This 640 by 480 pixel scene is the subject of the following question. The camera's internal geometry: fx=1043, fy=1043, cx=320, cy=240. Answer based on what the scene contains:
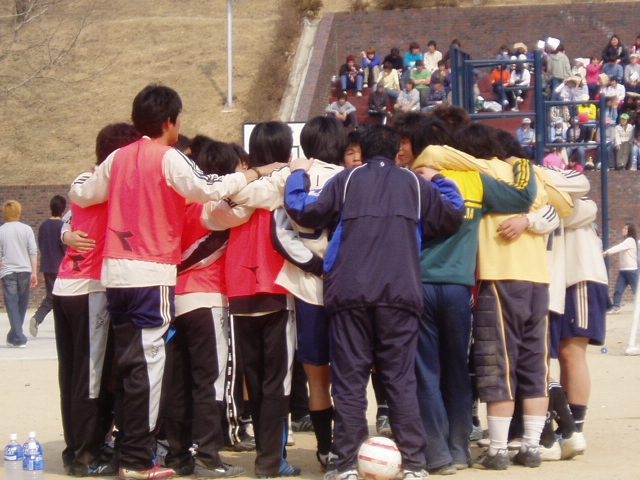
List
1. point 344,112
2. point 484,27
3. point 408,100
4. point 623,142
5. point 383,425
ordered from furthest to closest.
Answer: point 484,27
point 408,100
point 344,112
point 623,142
point 383,425

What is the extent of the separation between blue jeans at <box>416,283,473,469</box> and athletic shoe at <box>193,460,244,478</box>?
1.17 metres

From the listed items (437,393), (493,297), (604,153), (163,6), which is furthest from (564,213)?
(163,6)

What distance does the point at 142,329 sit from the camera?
5930 mm

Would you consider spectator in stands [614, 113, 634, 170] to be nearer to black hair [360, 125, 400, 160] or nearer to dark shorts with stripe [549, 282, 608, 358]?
dark shorts with stripe [549, 282, 608, 358]

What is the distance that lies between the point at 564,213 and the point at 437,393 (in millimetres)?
1523

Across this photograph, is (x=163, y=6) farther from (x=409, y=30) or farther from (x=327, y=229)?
(x=327, y=229)

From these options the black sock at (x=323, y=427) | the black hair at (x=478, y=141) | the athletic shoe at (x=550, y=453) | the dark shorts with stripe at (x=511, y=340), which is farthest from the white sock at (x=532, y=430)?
the black hair at (x=478, y=141)

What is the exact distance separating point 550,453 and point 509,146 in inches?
79.1

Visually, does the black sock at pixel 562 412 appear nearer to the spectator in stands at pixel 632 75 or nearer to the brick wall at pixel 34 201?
the brick wall at pixel 34 201

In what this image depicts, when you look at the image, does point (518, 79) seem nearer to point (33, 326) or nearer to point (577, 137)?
point (577, 137)

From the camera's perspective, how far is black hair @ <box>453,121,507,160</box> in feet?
21.9

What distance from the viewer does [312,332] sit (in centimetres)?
612

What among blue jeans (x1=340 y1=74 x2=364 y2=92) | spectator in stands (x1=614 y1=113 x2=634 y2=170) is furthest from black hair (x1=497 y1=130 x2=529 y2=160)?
blue jeans (x1=340 y1=74 x2=364 y2=92)

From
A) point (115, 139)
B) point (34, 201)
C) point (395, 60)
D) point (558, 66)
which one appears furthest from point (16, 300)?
point (395, 60)
